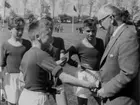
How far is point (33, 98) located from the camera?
3.52m

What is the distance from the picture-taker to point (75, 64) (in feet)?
18.0

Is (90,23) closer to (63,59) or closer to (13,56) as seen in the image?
(63,59)

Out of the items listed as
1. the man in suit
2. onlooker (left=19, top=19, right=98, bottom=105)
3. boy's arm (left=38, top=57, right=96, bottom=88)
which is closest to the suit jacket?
the man in suit

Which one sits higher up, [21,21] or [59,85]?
[21,21]

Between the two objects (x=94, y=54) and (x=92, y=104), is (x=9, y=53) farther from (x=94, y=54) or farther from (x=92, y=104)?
(x=92, y=104)

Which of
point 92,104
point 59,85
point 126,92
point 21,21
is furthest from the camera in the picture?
point 92,104

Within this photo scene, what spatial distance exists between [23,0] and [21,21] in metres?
62.0

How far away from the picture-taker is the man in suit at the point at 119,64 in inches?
126

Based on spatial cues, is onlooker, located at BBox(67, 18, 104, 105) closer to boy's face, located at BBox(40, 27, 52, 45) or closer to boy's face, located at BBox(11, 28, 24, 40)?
boy's face, located at BBox(11, 28, 24, 40)

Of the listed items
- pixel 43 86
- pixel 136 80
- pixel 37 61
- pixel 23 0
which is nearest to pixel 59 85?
pixel 43 86

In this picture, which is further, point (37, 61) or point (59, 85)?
point (59, 85)

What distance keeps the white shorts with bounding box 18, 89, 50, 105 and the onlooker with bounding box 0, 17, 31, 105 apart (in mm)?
1757

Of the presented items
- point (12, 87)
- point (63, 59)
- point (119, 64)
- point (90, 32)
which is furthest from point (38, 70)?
point (12, 87)

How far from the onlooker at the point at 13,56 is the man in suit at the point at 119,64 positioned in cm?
204
